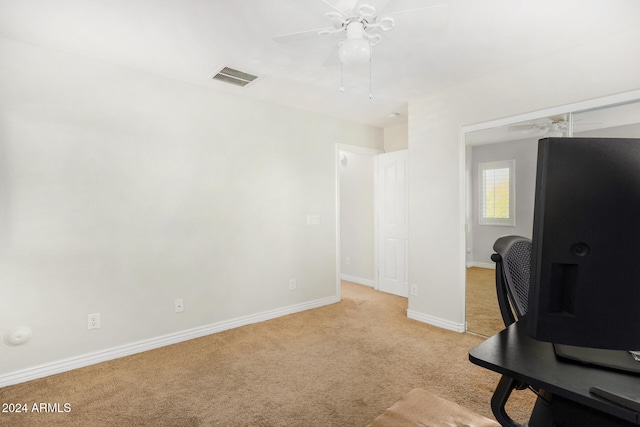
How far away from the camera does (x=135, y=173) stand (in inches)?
114

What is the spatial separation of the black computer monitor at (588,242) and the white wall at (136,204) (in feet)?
10.1

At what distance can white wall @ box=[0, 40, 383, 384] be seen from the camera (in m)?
2.43

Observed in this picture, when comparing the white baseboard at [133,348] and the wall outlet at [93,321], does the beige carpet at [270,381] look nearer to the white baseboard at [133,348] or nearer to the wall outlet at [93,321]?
the white baseboard at [133,348]

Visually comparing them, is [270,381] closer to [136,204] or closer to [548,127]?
[136,204]

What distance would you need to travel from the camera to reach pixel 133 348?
2.86 m

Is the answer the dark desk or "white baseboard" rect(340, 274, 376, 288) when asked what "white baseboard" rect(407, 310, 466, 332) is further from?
the dark desk

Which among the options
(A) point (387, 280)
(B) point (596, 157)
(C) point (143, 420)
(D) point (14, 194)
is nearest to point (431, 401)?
(B) point (596, 157)

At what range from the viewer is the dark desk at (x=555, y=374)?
67 centimetres

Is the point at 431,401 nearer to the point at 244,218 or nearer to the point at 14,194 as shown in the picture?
the point at 244,218

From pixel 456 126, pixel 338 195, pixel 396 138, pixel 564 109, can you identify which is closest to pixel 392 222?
pixel 338 195

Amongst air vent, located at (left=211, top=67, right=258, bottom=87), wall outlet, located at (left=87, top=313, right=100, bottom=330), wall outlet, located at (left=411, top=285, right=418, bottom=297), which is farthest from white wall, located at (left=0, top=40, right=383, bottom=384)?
wall outlet, located at (left=411, top=285, right=418, bottom=297)

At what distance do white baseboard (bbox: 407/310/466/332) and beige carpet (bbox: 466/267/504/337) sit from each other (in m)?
0.10

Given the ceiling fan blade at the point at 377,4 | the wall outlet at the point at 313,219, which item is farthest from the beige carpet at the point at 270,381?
the ceiling fan blade at the point at 377,4

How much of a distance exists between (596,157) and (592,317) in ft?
1.08
